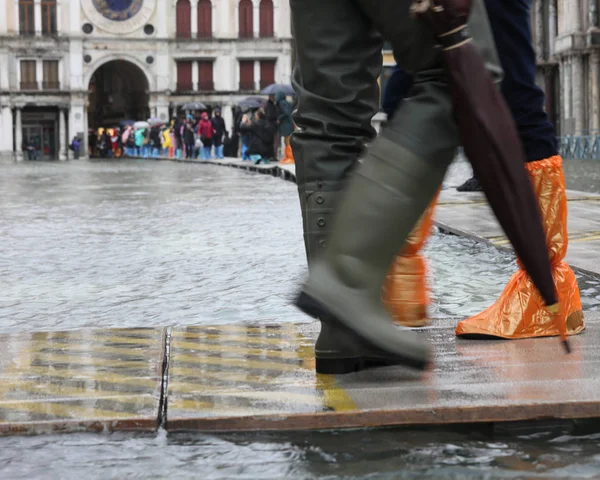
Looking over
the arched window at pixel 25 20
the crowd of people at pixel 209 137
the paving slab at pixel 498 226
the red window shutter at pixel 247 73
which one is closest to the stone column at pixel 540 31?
the crowd of people at pixel 209 137

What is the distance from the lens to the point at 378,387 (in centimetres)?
225

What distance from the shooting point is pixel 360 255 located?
217 cm

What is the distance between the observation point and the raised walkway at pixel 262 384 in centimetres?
205

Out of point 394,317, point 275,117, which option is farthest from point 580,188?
point 275,117

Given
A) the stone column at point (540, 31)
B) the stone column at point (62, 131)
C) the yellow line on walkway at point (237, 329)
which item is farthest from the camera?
the stone column at point (62, 131)

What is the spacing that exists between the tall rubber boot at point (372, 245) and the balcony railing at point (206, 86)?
62909 mm

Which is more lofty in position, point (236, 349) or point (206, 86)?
point (206, 86)

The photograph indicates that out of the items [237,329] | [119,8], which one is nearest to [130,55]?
[119,8]

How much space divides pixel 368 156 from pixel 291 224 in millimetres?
5529

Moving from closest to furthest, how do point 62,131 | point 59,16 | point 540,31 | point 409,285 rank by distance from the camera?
point 409,285 < point 540,31 < point 59,16 < point 62,131

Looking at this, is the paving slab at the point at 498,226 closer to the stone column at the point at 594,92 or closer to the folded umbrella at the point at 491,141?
the folded umbrella at the point at 491,141

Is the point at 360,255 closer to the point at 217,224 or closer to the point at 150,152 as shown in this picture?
the point at 217,224

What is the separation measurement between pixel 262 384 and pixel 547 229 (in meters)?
1.06

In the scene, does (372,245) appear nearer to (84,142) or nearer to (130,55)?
(84,142)
